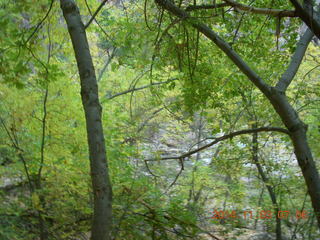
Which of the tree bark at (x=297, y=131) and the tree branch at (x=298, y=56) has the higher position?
the tree branch at (x=298, y=56)

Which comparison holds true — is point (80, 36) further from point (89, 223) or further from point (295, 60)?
point (295, 60)

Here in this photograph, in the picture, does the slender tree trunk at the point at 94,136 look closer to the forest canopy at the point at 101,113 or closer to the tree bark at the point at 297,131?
the forest canopy at the point at 101,113

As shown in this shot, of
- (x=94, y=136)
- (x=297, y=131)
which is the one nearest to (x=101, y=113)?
(x=94, y=136)

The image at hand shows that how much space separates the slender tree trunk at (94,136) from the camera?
6.14 ft

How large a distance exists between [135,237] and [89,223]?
2.24ft

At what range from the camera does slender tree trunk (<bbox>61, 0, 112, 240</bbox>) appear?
6.14ft

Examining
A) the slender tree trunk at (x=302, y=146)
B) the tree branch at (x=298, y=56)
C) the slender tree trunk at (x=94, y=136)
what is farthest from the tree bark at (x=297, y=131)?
the slender tree trunk at (x=94, y=136)

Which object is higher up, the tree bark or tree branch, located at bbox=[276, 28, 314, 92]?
tree branch, located at bbox=[276, 28, 314, 92]

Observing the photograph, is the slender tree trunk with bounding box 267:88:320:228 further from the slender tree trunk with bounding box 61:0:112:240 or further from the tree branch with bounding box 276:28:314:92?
the slender tree trunk with bounding box 61:0:112:240

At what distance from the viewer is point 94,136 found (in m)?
1.91

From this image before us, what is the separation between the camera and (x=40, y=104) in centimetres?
400

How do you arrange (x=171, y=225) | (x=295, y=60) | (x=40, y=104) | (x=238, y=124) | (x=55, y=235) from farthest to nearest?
1. (x=238, y=124)
2. (x=40, y=104)
3. (x=295, y=60)
4. (x=55, y=235)
5. (x=171, y=225)

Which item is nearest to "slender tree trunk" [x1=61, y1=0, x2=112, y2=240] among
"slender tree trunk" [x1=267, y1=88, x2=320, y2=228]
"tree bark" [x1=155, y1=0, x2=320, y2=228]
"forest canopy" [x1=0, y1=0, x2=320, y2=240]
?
"forest canopy" [x1=0, y1=0, x2=320, y2=240]

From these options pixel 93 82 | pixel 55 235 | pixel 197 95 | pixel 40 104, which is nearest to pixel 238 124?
pixel 197 95
